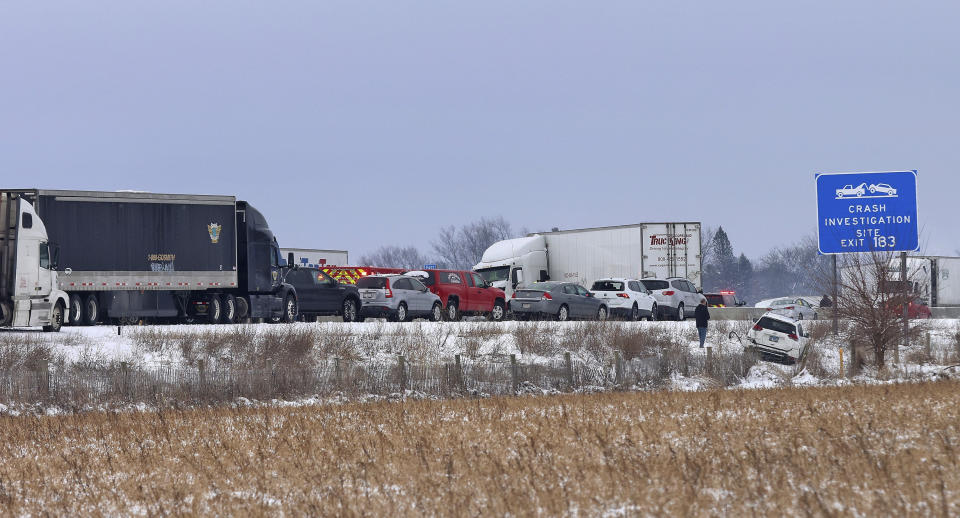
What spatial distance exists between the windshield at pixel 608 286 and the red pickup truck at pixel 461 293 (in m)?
3.83

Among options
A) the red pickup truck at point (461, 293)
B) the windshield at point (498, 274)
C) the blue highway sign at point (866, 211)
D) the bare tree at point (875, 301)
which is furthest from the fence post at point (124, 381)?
the windshield at point (498, 274)

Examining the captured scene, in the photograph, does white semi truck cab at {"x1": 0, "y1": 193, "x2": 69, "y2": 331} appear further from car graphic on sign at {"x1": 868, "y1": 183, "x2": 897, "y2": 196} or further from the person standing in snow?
car graphic on sign at {"x1": 868, "y1": 183, "x2": 897, "y2": 196}

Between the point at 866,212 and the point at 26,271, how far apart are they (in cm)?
2085

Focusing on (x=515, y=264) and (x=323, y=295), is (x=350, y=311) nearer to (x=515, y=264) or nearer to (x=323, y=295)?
(x=323, y=295)

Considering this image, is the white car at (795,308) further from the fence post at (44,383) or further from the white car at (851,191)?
the fence post at (44,383)

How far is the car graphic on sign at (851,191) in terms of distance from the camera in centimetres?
3034

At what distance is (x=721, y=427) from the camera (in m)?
12.4

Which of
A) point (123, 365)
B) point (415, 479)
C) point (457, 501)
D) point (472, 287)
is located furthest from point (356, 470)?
point (472, 287)

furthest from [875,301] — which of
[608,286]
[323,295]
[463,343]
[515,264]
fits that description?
[515,264]

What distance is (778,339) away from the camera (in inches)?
1104

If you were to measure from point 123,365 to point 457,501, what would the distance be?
13.9 metres

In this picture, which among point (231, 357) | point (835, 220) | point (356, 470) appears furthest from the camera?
point (835, 220)

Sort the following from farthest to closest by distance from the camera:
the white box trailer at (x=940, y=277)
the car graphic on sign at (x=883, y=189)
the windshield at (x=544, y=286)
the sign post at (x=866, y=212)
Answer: the white box trailer at (x=940, y=277) → the windshield at (x=544, y=286) → the car graphic on sign at (x=883, y=189) → the sign post at (x=866, y=212)

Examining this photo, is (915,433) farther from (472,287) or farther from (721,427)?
(472,287)
